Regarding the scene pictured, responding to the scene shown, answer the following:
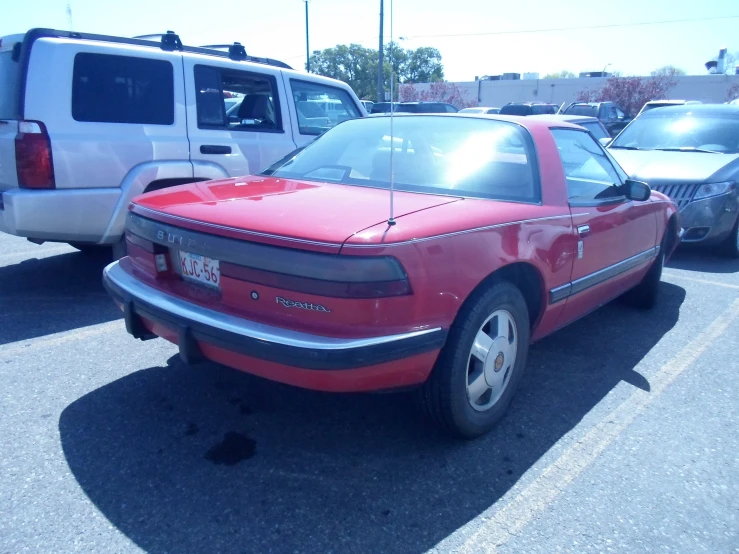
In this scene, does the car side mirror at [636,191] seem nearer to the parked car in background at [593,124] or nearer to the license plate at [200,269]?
the license plate at [200,269]

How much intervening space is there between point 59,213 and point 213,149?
1.36 m

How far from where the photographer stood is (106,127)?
4.57 metres

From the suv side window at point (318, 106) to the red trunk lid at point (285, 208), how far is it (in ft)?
9.32

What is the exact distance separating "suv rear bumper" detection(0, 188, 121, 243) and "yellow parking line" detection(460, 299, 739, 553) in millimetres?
3592

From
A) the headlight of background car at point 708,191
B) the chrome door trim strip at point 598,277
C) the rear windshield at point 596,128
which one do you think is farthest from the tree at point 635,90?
the chrome door trim strip at point 598,277

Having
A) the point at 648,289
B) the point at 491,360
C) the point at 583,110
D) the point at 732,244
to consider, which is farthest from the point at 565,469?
the point at 583,110

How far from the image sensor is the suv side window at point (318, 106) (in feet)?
19.7

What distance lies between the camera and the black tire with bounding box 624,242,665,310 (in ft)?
15.8

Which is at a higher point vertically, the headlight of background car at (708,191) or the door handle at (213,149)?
the door handle at (213,149)

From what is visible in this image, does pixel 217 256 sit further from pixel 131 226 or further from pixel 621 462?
pixel 621 462

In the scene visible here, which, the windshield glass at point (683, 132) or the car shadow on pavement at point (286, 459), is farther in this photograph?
the windshield glass at point (683, 132)

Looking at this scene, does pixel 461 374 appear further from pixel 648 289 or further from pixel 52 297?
pixel 52 297

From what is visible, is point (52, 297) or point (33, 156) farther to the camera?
point (52, 297)

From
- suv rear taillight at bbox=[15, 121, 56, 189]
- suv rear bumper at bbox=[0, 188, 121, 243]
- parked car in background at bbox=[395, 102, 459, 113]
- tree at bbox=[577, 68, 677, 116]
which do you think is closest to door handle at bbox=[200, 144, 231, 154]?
suv rear bumper at bbox=[0, 188, 121, 243]
